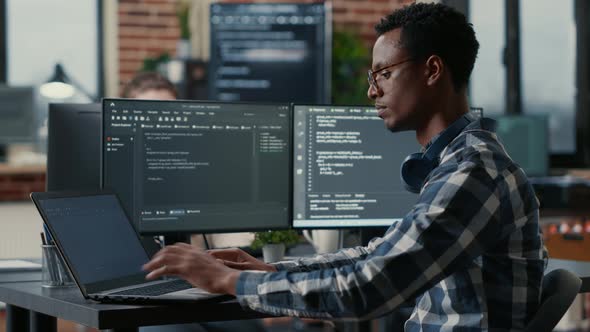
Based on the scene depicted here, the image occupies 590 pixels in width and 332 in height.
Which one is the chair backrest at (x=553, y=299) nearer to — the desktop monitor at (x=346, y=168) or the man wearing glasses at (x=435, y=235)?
the man wearing glasses at (x=435, y=235)

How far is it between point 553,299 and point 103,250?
890 millimetres

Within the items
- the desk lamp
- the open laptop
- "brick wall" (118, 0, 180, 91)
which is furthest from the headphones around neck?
"brick wall" (118, 0, 180, 91)

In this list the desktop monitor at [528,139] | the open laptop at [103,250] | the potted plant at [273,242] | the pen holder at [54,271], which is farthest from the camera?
the desktop monitor at [528,139]

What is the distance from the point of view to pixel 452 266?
1.63 m

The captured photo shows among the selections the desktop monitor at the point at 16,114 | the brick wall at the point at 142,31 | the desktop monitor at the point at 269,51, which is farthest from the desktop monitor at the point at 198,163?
the brick wall at the point at 142,31

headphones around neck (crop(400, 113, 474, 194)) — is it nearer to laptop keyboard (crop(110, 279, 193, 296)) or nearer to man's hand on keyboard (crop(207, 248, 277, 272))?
man's hand on keyboard (crop(207, 248, 277, 272))

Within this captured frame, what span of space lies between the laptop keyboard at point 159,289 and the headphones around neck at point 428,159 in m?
0.51

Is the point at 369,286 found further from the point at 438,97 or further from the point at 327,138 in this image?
the point at 327,138

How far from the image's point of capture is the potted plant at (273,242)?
8.68ft

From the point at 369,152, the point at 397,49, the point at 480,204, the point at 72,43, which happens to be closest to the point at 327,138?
the point at 369,152

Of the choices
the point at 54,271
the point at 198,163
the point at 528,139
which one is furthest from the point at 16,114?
the point at 54,271

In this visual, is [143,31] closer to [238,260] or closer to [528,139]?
[528,139]

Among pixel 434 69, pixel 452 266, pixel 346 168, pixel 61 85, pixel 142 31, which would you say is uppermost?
pixel 142 31

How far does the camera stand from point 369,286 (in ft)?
5.29
